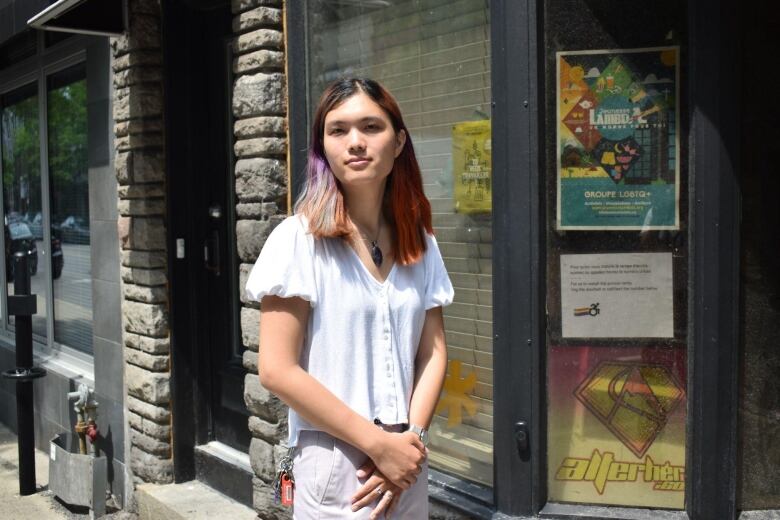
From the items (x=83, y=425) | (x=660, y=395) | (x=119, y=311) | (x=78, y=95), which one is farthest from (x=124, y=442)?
(x=660, y=395)

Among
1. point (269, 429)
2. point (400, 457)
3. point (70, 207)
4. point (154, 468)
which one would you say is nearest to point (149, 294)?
point (154, 468)

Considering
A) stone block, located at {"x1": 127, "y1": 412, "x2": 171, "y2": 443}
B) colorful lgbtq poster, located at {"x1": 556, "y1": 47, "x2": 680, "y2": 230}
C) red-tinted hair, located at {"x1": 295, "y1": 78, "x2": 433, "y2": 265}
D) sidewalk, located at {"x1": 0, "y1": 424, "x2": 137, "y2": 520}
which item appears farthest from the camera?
sidewalk, located at {"x1": 0, "y1": 424, "x2": 137, "y2": 520}

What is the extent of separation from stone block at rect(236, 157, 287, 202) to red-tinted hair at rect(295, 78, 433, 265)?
1.93 meters

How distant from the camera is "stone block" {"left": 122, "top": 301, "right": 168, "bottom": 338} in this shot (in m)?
5.23

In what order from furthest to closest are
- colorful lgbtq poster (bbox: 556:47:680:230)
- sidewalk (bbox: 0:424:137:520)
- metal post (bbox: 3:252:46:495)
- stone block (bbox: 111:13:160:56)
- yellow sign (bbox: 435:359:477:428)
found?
metal post (bbox: 3:252:46:495), sidewalk (bbox: 0:424:137:520), stone block (bbox: 111:13:160:56), yellow sign (bbox: 435:359:477:428), colorful lgbtq poster (bbox: 556:47:680:230)

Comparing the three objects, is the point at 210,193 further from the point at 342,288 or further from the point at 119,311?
the point at 342,288

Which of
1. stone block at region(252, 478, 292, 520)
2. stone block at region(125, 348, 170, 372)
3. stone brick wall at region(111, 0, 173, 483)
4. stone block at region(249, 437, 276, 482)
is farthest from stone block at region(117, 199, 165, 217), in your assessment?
stone block at region(252, 478, 292, 520)

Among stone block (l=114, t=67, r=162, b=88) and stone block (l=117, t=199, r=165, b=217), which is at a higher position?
stone block (l=114, t=67, r=162, b=88)

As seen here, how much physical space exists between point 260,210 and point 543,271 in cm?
155

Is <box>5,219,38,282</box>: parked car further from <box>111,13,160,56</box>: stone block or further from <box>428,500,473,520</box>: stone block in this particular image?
<box>428,500,473,520</box>: stone block

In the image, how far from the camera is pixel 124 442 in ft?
18.4

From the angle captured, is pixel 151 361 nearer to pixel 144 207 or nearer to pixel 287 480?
pixel 144 207

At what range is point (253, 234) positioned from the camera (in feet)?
14.3

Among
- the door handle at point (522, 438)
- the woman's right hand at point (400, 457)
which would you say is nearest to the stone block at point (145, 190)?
the door handle at point (522, 438)
